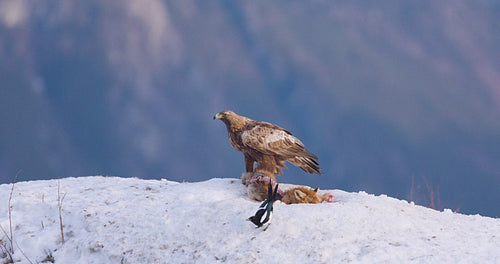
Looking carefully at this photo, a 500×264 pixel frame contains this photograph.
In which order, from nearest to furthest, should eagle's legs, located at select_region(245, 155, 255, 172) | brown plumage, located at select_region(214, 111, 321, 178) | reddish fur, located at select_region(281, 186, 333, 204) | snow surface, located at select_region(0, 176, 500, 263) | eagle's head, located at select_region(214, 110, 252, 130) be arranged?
snow surface, located at select_region(0, 176, 500, 263)
reddish fur, located at select_region(281, 186, 333, 204)
brown plumage, located at select_region(214, 111, 321, 178)
eagle's head, located at select_region(214, 110, 252, 130)
eagle's legs, located at select_region(245, 155, 255, 172)

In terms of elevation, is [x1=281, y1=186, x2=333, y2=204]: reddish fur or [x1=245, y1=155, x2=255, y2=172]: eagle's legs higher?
[x1=245, y1=155, x2=255, y2=172]: eagle's legs

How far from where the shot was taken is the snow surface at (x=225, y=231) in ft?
16.3

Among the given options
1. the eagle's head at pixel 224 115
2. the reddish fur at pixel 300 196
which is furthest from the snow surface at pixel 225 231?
the eagle's head at pixel 224 115

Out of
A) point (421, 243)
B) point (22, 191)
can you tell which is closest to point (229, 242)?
point (421, 243)

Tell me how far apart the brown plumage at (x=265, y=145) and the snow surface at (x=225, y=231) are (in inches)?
22.9

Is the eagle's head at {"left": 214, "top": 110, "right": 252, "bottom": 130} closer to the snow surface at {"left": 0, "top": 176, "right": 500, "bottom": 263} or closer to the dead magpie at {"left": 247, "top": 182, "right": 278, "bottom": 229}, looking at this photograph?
the snow surface at {"left": 0, "top": 176, "right": 500, "bottom": 263}

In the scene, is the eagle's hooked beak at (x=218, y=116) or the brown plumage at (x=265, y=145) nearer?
the brown plumage at (x=265, y=145)

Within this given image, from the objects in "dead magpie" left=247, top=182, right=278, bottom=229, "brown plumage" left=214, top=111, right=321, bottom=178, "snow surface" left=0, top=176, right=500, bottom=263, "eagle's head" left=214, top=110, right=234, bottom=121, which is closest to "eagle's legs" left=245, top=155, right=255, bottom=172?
"brown plumage" left=214, top=111, right=321, bottom=178

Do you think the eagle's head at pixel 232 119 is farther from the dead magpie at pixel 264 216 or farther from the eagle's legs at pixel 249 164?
the dead magpie at pixel 264 216

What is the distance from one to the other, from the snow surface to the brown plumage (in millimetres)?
582

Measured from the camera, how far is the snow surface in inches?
195

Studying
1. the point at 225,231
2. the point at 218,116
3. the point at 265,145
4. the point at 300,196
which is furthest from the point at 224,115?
the point at 225,231

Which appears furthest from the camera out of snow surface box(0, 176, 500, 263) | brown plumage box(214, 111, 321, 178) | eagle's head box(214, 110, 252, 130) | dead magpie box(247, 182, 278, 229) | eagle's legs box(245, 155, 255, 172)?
eagle's legs box(245, 155, 255, 172)

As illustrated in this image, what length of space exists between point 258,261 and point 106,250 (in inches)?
73.7
